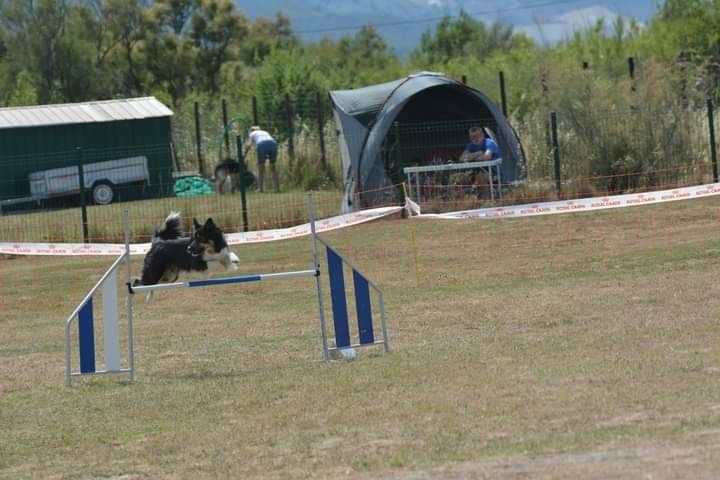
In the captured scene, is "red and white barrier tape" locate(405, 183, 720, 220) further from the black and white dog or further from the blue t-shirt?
the black and white dog

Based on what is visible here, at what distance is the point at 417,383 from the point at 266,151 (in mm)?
20104

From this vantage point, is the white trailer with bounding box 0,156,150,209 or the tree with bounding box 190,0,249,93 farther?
the tree with bounding box 190,0,249,93

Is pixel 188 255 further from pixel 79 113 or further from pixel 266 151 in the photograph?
pixel 79 113

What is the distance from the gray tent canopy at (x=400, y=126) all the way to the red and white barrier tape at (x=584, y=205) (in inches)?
88.3

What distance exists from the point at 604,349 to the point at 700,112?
15439mm

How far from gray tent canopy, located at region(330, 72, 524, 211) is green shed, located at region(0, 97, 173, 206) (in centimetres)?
449

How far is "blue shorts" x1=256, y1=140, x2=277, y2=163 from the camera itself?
2905 centimetres

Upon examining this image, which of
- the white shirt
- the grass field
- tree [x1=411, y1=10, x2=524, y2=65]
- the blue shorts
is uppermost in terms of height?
tree [x1=411, y1=10, x2=524, y2=65]

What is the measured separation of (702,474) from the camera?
630 cm

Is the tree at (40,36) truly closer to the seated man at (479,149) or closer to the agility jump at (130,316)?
the seated man at (479,149)

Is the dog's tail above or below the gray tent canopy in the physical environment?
below

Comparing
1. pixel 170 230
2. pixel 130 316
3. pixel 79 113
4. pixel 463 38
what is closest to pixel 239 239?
pixel 170 230

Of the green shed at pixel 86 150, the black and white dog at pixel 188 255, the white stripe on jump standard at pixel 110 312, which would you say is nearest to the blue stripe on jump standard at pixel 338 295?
the white stripe on jump standard at pixel 110 312

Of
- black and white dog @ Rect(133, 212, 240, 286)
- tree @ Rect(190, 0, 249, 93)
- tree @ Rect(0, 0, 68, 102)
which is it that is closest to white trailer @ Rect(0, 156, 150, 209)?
black and white dog @ Rect(133, 212, 240, 286)
